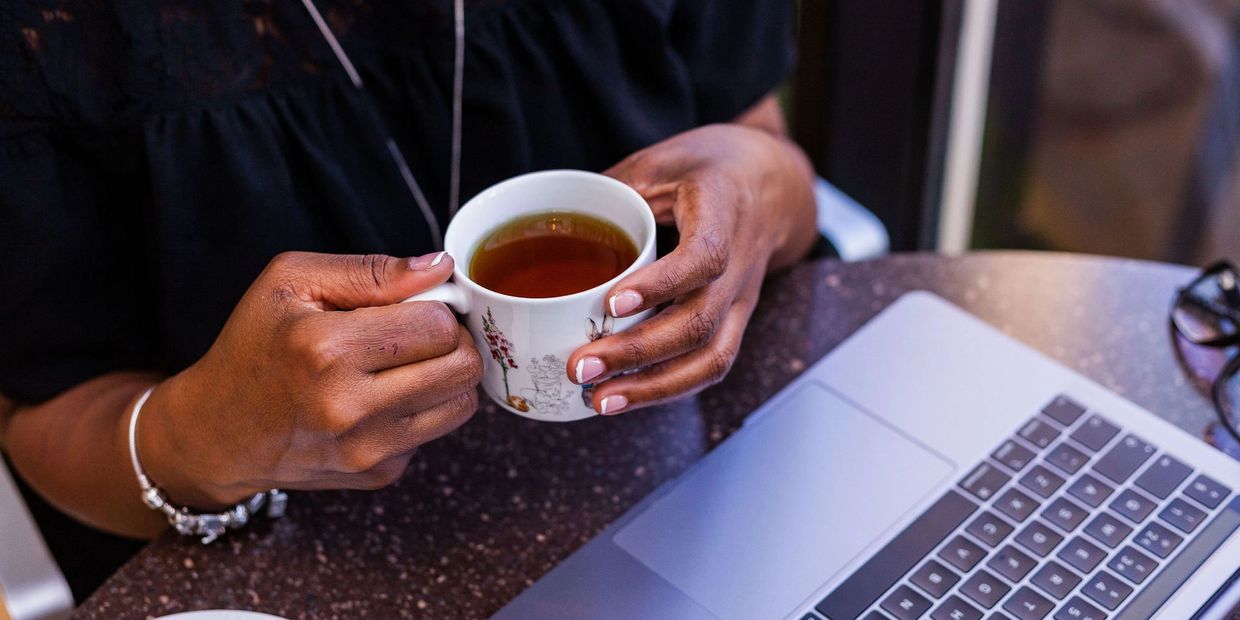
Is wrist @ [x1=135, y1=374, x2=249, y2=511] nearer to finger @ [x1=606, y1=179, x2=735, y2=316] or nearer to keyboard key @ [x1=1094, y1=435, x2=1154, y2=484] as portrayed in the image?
finger @ [x1=606, y1=179, x2=735, y2=316]

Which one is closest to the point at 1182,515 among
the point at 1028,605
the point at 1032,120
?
the point at 1028,605

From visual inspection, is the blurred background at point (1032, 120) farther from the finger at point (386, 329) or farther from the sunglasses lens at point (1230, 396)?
the finger at point (386, 329)

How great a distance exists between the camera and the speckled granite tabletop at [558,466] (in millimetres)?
687

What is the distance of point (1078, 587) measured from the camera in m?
0.64

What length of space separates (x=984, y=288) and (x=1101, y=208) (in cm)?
118

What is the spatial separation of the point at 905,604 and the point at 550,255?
0.30 meters

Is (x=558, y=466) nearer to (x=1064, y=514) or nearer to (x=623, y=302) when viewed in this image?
(x=623, y=302)

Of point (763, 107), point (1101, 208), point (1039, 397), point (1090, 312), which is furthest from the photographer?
point (1101, 208)

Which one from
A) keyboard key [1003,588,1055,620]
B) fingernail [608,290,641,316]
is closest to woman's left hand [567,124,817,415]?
fingernail [608,290,641,316]

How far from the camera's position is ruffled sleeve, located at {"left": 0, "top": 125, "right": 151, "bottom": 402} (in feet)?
2.38

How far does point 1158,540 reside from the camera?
0.66 meters

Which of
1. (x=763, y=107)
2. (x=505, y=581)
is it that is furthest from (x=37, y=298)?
(x=763, y=107)

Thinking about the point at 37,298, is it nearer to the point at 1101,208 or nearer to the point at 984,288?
the point at 984,288

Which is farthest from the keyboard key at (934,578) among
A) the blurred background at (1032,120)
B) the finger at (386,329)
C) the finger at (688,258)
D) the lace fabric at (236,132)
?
the blurred background at (1032,120)
